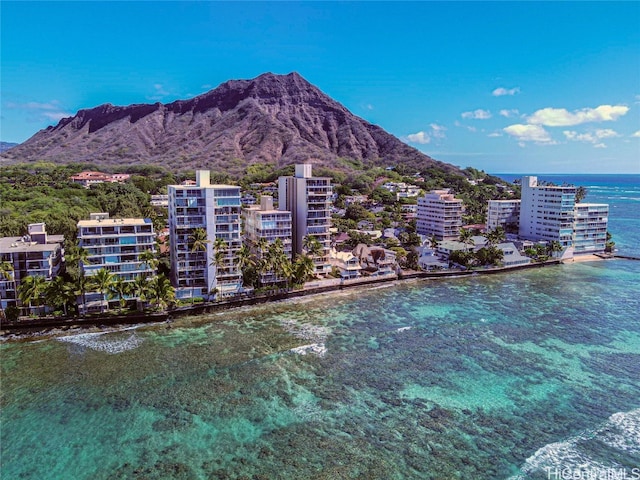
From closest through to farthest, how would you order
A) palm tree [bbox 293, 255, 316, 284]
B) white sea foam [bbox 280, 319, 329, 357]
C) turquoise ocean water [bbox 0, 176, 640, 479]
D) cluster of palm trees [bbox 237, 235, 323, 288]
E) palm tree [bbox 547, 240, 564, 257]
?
turquoise ocean water [bbox 0, 176, 640, 479] < white sea foam [bbox 280, 319, 329, 357] < cluster of palm trees [bbox 237, 235, 323, 288] < palm tree [bbox 293, 255, 316, 284] < palm tree [bbox 547, 240, 564, 257]

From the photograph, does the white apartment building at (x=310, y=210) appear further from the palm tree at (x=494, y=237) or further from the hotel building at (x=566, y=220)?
the hotel building at (x=566, y=220)

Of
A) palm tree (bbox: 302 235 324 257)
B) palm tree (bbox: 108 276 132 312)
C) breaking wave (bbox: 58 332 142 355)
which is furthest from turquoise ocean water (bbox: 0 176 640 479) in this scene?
palm tree (bbox: 302 235 324 257)

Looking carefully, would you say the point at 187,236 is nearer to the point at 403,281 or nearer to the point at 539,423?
the point at 403,281

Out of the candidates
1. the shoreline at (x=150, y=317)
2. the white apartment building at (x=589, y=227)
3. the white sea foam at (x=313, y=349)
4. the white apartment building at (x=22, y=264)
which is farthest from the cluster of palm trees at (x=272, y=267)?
the white apartment building at (x=589, y=227)

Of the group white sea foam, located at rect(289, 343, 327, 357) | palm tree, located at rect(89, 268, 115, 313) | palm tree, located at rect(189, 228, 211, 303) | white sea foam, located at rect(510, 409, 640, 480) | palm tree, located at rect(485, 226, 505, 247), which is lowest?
white sea foam, located at rect(510, 409, 640, 480)

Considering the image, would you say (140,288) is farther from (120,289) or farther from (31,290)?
(31,290)

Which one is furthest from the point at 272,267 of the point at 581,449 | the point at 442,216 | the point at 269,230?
the point at 442,216

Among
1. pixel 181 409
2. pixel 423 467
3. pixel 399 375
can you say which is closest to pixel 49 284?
pixel 181 409

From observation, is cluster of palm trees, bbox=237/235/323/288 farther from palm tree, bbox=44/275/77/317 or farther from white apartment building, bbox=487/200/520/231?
white apartment building, bbox=487/200/520/231
